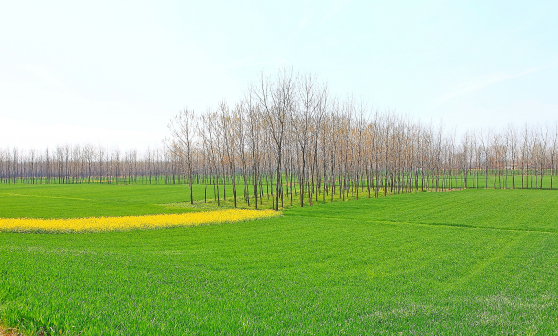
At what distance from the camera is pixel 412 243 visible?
14.3 meters

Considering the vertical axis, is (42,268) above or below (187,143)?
below

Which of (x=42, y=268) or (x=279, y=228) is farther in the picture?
(x=279, y=228)

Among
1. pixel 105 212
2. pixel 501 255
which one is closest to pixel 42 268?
pixel 501 255

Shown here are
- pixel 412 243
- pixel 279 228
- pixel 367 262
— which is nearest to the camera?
pixel 367 262

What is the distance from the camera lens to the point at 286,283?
849 cm

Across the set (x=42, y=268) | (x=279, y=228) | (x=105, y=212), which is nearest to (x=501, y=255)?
(x=279, y=228)

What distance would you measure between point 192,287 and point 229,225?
12281mm

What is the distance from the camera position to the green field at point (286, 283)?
5.66 metres

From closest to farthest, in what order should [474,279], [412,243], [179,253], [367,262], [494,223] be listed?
[474,279], [367,262], [179,253], [412,243], [494,223]

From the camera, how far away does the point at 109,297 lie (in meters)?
6.57

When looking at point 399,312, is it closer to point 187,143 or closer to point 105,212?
point 105,212

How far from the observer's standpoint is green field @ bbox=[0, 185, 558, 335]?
5.66m

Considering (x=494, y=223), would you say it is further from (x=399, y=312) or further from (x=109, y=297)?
(x=109, y=297)

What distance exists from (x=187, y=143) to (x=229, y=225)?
18.5 meters
